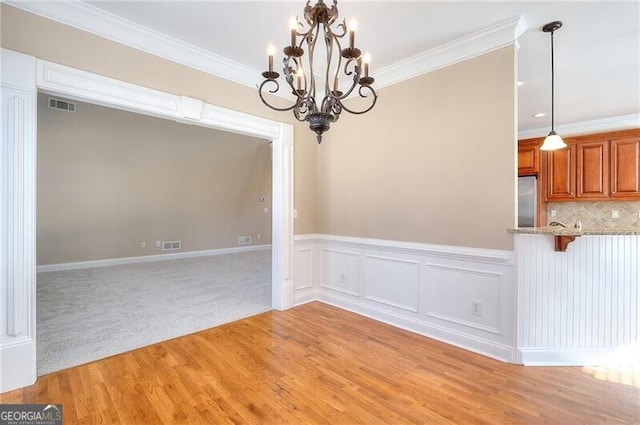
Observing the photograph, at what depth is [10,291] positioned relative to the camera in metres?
2.12

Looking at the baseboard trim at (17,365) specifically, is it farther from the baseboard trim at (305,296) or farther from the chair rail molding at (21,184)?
the baseboard trim at (305,296)

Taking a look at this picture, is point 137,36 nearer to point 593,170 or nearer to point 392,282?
point 392,282

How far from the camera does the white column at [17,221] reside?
209 centimetres

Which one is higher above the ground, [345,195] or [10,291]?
[345,195]

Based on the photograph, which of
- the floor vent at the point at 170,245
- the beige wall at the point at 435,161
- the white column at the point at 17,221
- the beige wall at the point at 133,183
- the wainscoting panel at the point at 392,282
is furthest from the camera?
the floor vent at the point at 170,245

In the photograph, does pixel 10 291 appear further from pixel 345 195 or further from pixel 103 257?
pixel 103 257

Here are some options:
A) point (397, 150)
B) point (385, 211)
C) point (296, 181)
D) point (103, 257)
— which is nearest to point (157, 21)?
point (296, 181)

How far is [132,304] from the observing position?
13.2 ft

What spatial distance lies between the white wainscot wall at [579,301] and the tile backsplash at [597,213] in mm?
A: 3477

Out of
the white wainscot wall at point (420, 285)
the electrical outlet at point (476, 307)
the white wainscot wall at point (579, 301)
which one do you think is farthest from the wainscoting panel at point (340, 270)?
the white wainscot wall at point (579, 301)

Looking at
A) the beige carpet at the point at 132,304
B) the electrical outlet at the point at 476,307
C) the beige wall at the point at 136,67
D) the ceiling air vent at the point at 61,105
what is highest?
the ceiling air vent at the point at 61,105

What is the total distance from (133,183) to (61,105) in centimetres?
186

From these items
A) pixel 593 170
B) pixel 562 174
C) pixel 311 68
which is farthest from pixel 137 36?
pixel 593 170

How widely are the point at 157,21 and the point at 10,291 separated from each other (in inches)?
93.7
